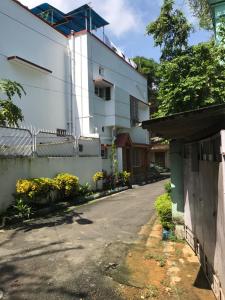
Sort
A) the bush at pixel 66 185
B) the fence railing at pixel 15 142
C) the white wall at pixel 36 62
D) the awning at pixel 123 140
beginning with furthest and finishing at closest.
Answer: the awning at pixel 123 140
the white wall at pixel 36 62
the bush at pixel 66 185
the fence railing at pixel 15 142

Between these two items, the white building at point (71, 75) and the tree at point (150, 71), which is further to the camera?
the tree at point (150, 71)

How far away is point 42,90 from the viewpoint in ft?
60.2

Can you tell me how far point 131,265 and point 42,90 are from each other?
13684 millimetres

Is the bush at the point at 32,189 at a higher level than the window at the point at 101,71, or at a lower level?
lower

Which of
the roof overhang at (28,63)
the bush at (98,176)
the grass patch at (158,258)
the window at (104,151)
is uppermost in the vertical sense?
the roof overhang at (28,63)

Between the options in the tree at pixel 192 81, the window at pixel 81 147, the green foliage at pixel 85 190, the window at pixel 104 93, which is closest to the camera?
the tree at pixel 192 81

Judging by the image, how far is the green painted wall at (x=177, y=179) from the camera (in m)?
8.15

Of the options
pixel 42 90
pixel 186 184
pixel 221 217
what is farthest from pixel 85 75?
pixel 221 217

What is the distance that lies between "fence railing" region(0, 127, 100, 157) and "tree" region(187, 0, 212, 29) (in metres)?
8.28

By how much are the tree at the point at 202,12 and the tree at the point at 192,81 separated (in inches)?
217

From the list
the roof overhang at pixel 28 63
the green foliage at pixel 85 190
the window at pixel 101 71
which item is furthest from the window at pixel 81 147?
the window at pixel 101 71

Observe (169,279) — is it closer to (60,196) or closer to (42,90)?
(60,196)

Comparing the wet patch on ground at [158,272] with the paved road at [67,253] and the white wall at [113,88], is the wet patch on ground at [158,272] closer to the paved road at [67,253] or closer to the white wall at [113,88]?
the paved road at [67,253]

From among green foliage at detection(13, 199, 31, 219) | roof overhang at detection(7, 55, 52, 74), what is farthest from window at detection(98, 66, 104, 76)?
green foliage at detection(13, 199, 31, 219)
